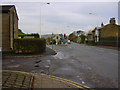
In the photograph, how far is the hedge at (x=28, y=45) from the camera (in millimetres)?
15133

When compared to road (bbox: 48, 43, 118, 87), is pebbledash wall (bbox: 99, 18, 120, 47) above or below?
above

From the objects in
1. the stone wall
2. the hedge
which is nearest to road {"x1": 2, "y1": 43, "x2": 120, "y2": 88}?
the hedge

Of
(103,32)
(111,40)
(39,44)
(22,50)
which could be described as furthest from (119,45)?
(22,50)

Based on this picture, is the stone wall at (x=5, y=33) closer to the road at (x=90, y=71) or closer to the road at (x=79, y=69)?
the road at (x=79, y=69)

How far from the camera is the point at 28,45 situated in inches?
611

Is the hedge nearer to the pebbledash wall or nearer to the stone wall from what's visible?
the stone wall

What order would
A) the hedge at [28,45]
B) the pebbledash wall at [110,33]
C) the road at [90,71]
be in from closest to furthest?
the road at [90,71] → the hedge at [28,45] → the pebbledash wall at [110,33]

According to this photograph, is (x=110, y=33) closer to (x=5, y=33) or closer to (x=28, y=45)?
(x=28, y=45)

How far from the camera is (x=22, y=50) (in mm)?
15375

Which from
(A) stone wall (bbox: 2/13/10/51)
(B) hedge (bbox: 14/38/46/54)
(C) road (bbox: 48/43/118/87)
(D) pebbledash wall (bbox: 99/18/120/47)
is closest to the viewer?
(C) road (bbox: 48/43/118/87)

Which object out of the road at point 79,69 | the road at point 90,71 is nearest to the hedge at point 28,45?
the road at point 79,69

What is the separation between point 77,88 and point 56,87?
0.80 metres

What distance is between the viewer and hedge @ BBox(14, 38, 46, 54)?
15.1 metres

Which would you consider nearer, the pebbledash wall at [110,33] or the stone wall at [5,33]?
the stone wall at [5,33]
